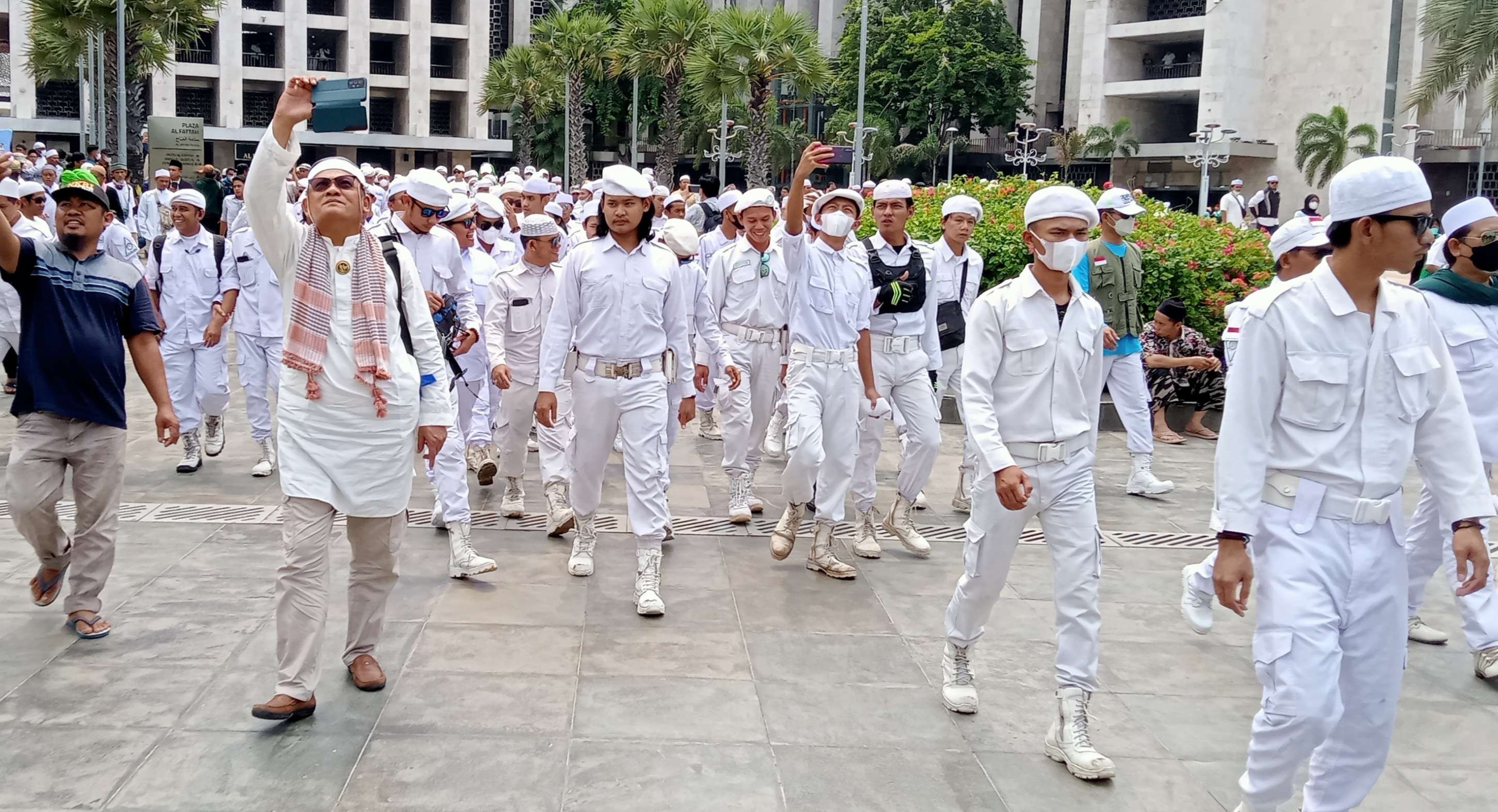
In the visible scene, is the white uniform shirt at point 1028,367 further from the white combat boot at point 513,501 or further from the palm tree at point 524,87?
the palm tree at point 524,87

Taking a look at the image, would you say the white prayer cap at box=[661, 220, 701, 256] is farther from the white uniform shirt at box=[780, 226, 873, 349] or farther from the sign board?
the sign board

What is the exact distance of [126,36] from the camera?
115 ft

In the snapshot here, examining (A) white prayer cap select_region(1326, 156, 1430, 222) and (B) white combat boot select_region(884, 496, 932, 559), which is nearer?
(A) white prayer cap select_region(1326, 156, 1430, 222)

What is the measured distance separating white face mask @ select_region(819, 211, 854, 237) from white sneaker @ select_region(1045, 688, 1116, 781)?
125 inches

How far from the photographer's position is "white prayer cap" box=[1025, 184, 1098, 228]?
16.2 feet

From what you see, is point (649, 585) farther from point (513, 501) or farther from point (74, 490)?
point (74, 490)

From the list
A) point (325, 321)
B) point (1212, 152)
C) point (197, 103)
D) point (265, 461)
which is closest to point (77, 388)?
point (325, 321)

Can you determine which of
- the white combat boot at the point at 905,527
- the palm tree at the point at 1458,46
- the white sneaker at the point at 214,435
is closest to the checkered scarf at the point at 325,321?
the white combat boot at the point at 905,527

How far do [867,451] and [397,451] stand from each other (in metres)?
3.41

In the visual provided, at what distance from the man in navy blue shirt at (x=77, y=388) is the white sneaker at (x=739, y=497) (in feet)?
11.8

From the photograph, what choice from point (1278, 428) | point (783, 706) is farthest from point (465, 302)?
point (1278, 428)

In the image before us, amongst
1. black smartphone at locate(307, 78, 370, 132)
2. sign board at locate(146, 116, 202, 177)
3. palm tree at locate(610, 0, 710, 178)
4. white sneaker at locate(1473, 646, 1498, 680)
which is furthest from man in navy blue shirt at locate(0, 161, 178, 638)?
palm tree at locate(610, 0, 710, 178)

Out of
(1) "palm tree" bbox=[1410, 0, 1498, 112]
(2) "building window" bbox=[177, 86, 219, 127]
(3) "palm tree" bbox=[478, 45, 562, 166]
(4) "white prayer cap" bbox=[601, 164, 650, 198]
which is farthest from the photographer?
(2) "building window" bbox=[177, 86, 219, 127]

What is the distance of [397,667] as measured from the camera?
546cm
